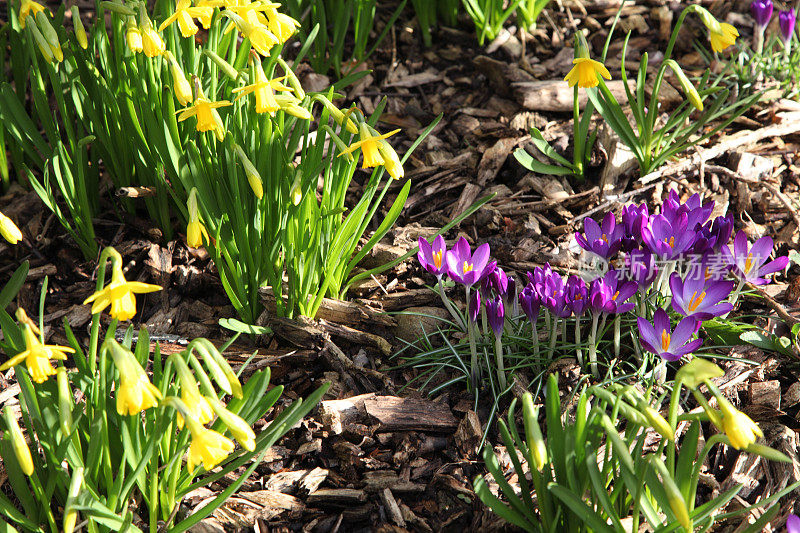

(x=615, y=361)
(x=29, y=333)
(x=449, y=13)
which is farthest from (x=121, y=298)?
(x=449, y=13)

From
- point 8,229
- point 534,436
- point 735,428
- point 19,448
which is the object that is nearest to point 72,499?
point 19,448

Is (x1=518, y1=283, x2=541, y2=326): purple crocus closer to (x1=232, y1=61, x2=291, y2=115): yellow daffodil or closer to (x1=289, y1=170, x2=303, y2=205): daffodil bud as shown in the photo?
(x1=289, y1=170, x2=303, y2=205): daffodil bud

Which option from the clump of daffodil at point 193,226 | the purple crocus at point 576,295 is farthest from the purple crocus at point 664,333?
the clump of daffodil at point 193,226

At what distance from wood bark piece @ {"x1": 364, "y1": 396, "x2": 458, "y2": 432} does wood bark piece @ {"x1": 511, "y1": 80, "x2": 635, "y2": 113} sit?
155 cm

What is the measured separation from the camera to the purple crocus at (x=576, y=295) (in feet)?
6.01

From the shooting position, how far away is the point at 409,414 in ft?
6.53

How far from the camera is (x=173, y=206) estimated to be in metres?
2.54

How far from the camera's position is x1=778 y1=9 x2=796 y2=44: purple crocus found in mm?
2992

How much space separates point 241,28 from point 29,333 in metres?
0.92

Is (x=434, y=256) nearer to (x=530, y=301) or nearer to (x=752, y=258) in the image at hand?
(x=530, y=301)

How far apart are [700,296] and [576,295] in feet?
1.04

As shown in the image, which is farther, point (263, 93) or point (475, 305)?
point (475, 305)

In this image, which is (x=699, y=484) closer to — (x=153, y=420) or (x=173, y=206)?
(x=153, y=420)

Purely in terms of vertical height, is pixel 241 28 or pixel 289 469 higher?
pixel 241 28
